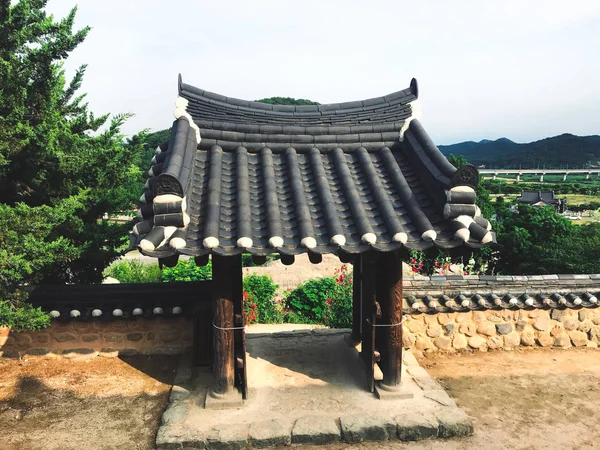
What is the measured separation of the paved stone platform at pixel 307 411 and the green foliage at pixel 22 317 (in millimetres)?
2350

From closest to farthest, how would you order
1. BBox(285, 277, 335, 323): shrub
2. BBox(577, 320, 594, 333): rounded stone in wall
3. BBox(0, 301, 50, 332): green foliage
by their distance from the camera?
1. BBox(0, 301, 50, 332): green foliage
2. BBox(577, 320, 594, 333): rounded stone in wall
3. BBox(285, 277, 335, 323): shrub

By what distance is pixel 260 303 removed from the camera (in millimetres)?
12172

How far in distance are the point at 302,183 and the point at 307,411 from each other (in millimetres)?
3063

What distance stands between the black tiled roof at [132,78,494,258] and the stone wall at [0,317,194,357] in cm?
306

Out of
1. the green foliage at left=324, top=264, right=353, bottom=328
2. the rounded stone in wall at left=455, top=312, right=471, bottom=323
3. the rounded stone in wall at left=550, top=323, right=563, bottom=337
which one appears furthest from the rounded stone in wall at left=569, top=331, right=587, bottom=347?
the green foliage at left=324, top=264, right=353, bottom=328

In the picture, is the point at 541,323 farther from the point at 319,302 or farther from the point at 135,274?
the point at 135,274

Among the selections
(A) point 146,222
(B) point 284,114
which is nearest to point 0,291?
(A) point 146,222

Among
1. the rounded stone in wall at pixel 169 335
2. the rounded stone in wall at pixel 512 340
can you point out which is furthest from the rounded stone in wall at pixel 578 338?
the rounded stone in wall at pixel 169 335

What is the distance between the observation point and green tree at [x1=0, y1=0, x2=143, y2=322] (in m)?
6.73

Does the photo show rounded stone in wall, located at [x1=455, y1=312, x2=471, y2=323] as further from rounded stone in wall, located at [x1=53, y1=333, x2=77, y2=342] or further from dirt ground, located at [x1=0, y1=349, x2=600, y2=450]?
rounded stone in wall, located at [x1=53, y1=333, x2=77, y2=342]

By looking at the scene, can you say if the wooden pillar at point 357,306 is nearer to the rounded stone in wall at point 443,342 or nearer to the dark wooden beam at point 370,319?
the dark wooden beam at point 370,319

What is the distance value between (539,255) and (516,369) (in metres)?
10.9

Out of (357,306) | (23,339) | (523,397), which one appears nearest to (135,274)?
(23,339)

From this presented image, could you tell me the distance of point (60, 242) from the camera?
7.05 meters
